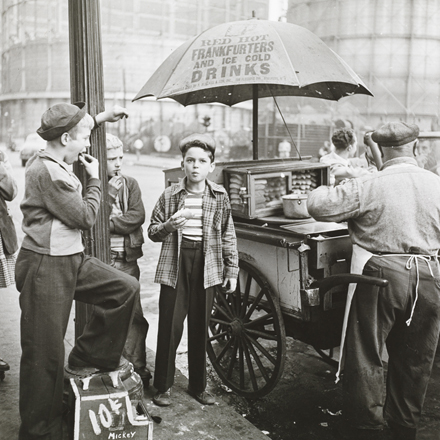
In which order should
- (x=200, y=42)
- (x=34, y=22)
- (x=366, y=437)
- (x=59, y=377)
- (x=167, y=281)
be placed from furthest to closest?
(x=34, y=22) → (x=200, y=42) → (x=167, y=281) → (x=366, y=437) → (x=59, y=377)

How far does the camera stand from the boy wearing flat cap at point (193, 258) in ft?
11.9

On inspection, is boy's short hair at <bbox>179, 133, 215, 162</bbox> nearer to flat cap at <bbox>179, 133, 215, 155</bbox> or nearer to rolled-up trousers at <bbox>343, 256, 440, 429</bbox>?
flat cap at <bbox>179, 133, 215, 155</bbox>

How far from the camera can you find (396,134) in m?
3.30

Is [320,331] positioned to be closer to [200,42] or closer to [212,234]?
[212,234]

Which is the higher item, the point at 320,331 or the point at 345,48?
the point at 345,48

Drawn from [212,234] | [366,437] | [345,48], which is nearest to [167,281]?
[212,234]

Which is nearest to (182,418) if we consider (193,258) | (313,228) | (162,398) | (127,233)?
(162,398)

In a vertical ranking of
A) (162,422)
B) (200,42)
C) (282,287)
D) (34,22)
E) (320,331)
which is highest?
(34,22)

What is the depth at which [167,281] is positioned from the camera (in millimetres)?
3613

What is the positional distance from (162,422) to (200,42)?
9.49 feet

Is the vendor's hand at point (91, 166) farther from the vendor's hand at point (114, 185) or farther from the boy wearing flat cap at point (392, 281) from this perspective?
the boy wearing flat cap at point (392, 281)

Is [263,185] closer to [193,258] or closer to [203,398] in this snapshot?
[193,258]

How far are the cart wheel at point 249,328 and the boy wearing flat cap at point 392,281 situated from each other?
63cm

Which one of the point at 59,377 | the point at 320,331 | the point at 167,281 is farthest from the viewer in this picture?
the point at 320,331
